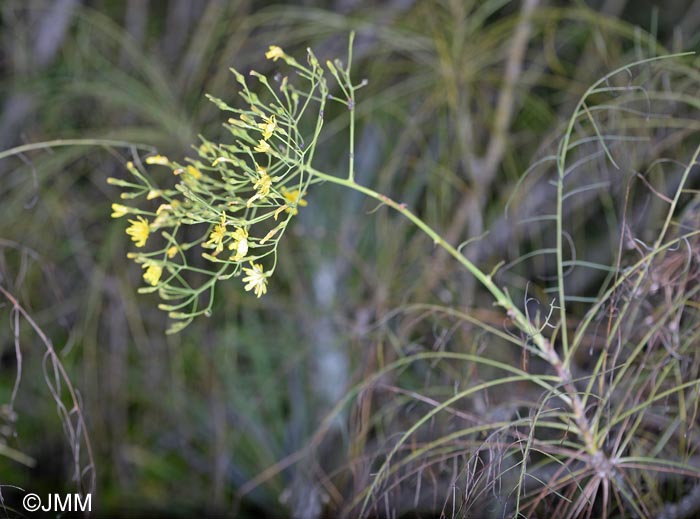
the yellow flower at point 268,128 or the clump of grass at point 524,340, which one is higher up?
the yellow flower at point 268,128

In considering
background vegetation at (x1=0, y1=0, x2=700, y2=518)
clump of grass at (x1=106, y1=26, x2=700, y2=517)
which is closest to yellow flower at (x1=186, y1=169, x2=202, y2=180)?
clump of grass at (x1=106, y1=26, x2=700, y2=517)

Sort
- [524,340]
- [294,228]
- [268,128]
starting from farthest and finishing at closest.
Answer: [294,228] → [524,340] → [268,128]

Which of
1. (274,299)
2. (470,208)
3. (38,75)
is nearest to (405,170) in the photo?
(470,208)

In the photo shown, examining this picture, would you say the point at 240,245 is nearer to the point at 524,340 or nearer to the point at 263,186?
the point at 263,186

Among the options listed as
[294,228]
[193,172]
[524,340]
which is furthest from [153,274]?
[294,228]

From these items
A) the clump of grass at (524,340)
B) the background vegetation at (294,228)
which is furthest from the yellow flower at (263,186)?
the background vegetation at (294,228)

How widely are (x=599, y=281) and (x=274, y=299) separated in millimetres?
492

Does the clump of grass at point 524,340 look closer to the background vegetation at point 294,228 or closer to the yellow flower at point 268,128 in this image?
the yellow flower at point 268,128

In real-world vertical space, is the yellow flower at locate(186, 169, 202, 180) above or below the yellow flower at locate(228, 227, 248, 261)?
above

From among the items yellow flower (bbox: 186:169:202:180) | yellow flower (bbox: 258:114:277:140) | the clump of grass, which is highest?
yellow flower (bbox: 258:114:277:140)

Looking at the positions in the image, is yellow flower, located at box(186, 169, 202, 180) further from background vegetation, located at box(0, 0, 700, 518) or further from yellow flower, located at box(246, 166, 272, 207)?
background vegetation, located at box(0, 0, 700, 518)

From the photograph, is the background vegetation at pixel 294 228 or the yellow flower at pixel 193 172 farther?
the background vegetation at pixel 294 228

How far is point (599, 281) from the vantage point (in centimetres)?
102

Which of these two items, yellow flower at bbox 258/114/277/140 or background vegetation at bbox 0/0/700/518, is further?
background vegetation at bbox 0/0/700/518
